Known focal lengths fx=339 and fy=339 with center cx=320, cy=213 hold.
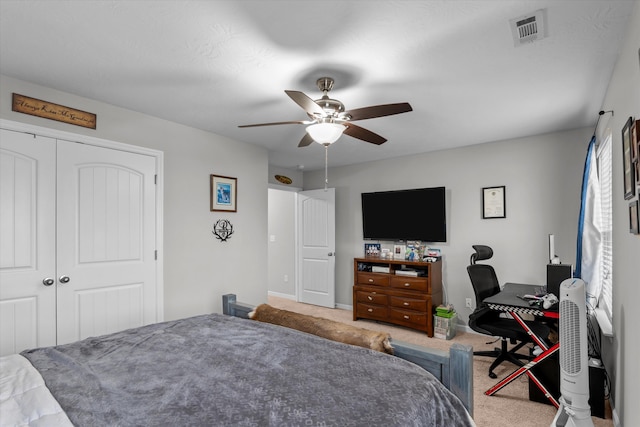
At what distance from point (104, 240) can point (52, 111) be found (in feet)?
3.61

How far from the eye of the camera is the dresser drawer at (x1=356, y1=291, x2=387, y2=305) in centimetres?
477

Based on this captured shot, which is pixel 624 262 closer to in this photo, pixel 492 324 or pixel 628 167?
pixel 628 167

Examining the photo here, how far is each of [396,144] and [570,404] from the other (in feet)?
10.3

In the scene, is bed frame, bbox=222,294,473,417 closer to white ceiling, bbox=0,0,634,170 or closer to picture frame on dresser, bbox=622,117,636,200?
picture frame on dresser, bbox=622,117,636,200

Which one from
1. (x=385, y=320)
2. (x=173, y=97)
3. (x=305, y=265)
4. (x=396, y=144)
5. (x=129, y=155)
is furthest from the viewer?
(x=305, y=265)

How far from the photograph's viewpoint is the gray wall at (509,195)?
3807 mm

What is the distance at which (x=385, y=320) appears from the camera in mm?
4738

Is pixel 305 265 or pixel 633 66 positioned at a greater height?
pixel 633 66

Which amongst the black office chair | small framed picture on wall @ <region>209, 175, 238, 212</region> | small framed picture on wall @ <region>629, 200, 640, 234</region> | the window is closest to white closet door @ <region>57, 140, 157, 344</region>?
small framed picture on wall @ <region>209, 175, 238, 212</region>

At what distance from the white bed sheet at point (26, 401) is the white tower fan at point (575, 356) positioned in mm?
2468

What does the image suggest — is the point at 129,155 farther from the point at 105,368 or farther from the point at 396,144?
the point at 396,144

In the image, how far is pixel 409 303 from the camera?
4.49m

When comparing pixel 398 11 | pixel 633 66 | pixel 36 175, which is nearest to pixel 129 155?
pixel 36 175

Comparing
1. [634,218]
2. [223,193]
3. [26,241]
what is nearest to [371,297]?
[223,193]
